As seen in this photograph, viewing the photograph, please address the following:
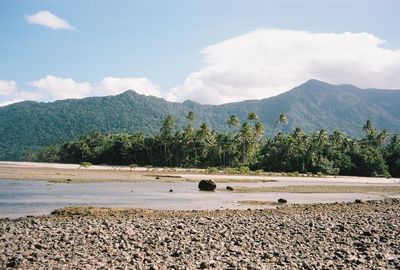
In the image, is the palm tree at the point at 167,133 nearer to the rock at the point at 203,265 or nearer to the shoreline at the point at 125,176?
the shoreline at the point at 125,176

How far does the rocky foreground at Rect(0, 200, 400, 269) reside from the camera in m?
14.8

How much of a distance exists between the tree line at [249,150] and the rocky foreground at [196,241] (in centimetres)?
9627

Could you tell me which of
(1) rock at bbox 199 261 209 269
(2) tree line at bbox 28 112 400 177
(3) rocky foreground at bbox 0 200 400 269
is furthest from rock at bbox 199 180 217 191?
(2) tree line at bbox 28 112 400 177

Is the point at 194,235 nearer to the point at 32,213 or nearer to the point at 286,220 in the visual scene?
the point at 286,220

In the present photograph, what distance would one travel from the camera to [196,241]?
59.5 feet

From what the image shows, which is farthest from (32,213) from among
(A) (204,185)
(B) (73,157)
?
(B) (73,157)

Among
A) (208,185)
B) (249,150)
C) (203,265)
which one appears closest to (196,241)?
(203,265)

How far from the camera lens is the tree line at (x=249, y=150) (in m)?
120

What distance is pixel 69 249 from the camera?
16031 mm

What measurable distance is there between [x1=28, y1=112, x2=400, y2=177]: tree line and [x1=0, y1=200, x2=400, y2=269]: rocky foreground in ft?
316

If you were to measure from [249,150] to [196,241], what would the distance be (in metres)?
118

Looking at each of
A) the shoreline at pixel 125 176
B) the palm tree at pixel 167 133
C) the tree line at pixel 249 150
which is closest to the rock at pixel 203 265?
the shoreline at pixel 125 176

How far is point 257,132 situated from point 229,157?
12058 mm

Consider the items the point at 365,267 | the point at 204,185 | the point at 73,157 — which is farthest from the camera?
the point at 73,157
